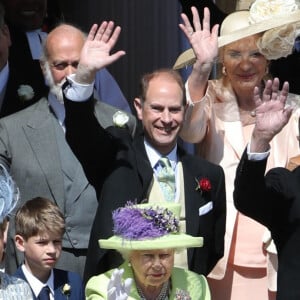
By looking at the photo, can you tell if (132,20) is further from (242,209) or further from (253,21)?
(242,209)

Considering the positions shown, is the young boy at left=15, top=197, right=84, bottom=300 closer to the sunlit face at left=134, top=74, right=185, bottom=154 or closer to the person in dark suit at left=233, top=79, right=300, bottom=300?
the sunlit face at left=134, top=74, right=185, bottom=154

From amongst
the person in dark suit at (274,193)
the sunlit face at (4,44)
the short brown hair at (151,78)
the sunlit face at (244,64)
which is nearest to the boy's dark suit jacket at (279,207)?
the person in dark suit at (274,193)

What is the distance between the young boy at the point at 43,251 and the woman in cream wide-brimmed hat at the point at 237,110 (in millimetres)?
910

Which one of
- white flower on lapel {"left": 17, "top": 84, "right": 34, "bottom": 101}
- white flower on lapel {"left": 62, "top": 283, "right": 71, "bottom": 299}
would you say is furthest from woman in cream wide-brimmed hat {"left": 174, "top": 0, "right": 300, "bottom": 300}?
white flower on lapel {"left": 62, "top": 283, "right": 71, "bottom": 299}

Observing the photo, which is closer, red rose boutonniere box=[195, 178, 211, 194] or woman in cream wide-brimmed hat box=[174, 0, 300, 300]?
red rose boutonniere box=[195, 178, 211, 194]

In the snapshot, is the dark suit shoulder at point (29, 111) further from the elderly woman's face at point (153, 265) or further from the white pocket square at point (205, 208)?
the elderly woman's face at point (153, 265)

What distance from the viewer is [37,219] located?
602cm

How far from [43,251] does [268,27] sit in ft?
5.80

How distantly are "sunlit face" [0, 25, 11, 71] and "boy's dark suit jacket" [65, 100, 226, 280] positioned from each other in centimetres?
88

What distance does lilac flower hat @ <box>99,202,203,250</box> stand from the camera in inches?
227

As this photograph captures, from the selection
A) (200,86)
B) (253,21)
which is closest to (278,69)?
(253,21)

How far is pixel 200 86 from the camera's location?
648 centimetres

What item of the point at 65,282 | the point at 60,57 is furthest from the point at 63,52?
the point at 65,282

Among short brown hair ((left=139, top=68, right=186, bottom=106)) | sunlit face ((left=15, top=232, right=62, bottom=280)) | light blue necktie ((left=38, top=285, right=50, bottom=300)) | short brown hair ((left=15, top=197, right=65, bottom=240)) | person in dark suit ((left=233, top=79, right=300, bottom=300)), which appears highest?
short brown hair ((left=139, top=68, right=186, bottom=106))
